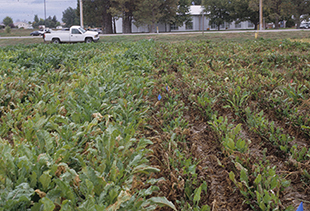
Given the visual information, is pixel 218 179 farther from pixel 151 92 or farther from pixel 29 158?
pixel 151 92

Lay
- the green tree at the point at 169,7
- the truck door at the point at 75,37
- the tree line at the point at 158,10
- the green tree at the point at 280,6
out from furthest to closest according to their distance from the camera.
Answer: the green tree at the point at 169,7 → the tree line at the point at 158,10 → the green tree at the point at 280,6 → the truck door at the point at 75,37

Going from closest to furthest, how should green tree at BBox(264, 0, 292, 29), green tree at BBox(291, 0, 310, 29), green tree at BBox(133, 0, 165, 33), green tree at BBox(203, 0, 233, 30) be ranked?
green tree at BBox(264, 0, 292, 29), green tree at BBox(291, 0, 310, 29), green tree at BBox(133, 0, 165, 33), green tree at BBox(203, 0, 233, 30)

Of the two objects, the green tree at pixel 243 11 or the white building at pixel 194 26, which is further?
the white building at pixel 194 26

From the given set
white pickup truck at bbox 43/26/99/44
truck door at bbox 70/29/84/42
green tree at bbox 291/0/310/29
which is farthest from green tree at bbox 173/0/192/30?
truck door at bbox 70/29/84/42

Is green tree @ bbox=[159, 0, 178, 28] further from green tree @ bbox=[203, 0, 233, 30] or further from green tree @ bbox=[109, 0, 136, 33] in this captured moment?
green tree @ bbox=[203, 0, 233, 30]

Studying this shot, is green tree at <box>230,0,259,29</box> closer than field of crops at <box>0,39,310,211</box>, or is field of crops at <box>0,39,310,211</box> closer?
field of crops at <box>0,39,310,211</box>

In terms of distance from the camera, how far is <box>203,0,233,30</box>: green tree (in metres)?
51.7

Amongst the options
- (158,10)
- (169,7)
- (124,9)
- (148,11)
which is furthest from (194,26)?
(124,9)

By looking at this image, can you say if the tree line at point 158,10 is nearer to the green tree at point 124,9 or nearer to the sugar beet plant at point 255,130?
the green tree at point 124,9

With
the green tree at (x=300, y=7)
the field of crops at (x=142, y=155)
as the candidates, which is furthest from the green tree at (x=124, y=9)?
the field of crops at (x=142, y=155)

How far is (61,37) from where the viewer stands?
25719mm

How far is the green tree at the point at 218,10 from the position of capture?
51.7 m

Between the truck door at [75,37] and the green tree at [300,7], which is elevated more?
the green tree at [300,7]

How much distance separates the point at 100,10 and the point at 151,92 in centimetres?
4139
